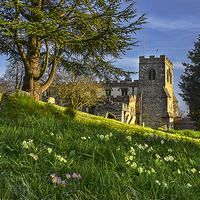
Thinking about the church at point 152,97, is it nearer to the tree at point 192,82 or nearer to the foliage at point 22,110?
the tree at point 192,82

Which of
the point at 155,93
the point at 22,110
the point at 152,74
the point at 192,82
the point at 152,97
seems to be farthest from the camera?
the point at 152,74

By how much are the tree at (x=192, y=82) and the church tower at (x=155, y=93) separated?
357 inches

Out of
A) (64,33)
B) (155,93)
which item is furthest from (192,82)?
(64,33)

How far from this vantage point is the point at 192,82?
25.5 m

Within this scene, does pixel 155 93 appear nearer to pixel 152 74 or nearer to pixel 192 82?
pixel 152 74

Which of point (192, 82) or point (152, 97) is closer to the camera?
point (192, 82)

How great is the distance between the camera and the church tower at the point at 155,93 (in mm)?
36750

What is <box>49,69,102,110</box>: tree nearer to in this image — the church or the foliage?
the church

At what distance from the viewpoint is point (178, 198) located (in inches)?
78.3

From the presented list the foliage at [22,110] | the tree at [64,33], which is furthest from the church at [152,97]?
the foliage at [22,110]

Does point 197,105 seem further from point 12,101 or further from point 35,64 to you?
point 12,101

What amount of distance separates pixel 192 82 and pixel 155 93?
41.9ft

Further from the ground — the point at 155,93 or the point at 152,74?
the point at 152,74

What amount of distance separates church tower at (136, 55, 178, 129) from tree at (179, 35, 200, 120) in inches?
357
